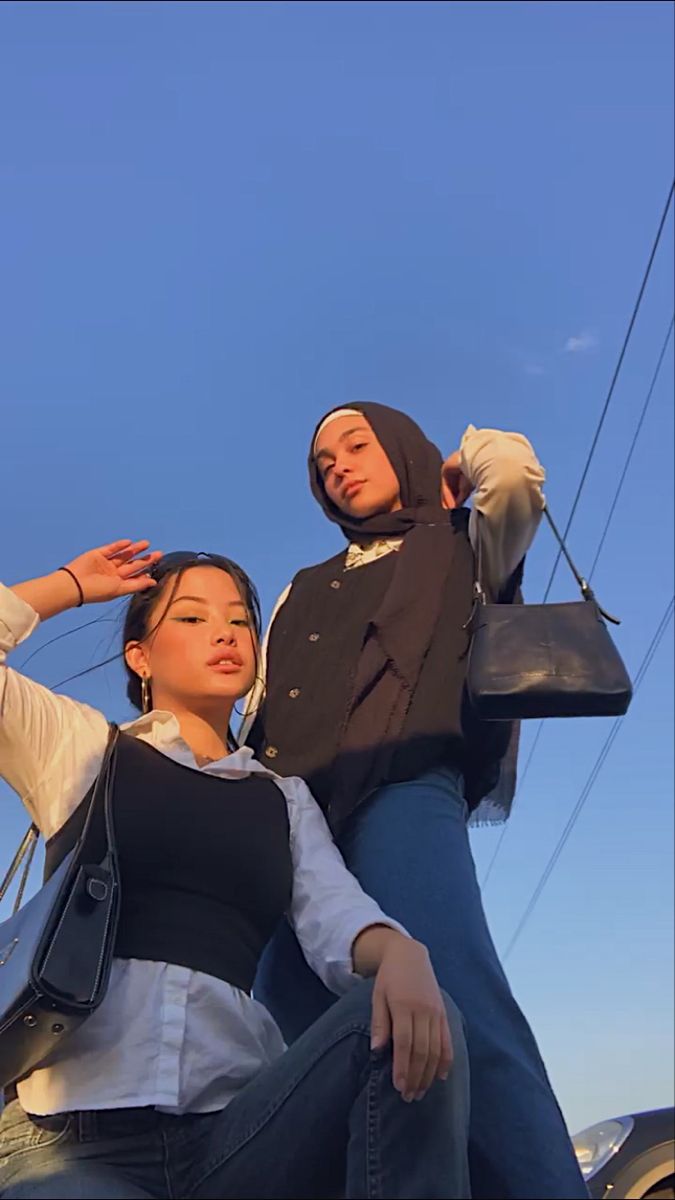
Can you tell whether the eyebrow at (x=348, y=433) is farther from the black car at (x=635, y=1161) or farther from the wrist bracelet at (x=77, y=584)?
the black car at (x=635, y=1161)

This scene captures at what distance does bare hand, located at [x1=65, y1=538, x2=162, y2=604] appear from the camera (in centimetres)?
245

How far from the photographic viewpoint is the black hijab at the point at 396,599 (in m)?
2.52

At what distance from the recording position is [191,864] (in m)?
2.05

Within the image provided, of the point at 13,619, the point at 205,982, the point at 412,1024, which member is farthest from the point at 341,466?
the point at 412,1024

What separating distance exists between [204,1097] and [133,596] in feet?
3.88

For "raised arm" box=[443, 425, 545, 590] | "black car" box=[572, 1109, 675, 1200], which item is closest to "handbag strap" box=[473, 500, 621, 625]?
"raised arm" box=[443, 425, 545, 590]

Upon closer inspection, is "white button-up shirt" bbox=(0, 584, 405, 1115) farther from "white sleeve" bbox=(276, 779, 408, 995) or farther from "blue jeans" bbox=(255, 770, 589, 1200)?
"blue jeans" bbox=(255, 770, 589, 1200)

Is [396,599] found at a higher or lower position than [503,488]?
lower

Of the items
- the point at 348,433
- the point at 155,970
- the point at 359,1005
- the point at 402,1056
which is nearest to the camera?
the point at 402,1056

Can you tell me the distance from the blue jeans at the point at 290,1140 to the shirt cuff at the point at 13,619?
820mm

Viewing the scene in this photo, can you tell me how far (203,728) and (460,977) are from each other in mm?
739

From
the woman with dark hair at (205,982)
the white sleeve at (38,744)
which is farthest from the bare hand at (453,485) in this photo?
the white sleeve at (38,744)

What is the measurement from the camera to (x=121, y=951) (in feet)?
6.33

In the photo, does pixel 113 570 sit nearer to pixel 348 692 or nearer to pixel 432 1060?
pixel 348 692
